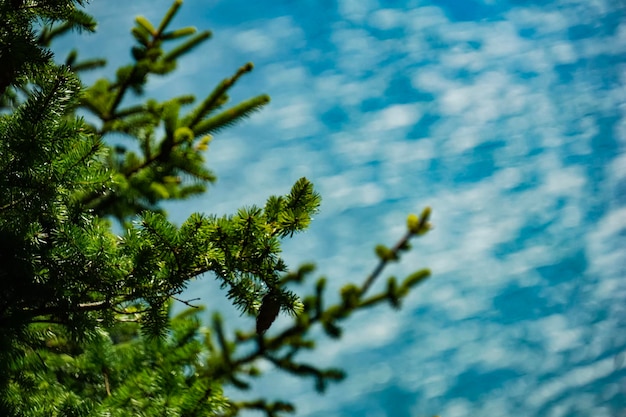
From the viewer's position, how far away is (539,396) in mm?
12117

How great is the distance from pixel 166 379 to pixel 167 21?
2.58m

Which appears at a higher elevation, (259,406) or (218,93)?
(218,93)

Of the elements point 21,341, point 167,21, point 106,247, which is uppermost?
point 167,21

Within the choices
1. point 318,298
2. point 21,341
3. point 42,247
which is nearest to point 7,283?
point 42,247

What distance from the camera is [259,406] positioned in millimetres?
4133

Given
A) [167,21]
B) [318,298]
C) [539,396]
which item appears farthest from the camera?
[539,396]

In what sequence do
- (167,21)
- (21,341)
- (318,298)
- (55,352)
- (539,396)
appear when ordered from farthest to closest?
(539,396) < (167,21) < (318,298) < (55,352) < (21,341)

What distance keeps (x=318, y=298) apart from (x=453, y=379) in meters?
10.1

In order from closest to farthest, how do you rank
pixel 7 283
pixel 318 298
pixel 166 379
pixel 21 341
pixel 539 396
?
pixel 7 283 < pixel 21 341 < pixel 166 379 < pixel 318 298 < pixel 539 396

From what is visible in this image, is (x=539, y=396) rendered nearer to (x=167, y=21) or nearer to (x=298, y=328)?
(x=298, y=328)

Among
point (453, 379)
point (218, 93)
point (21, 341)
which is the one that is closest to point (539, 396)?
point (453, 379)

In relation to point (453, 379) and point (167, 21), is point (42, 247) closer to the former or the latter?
point (167, 21)

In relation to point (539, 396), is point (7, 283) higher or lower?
lower

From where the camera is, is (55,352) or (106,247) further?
(55,352)
